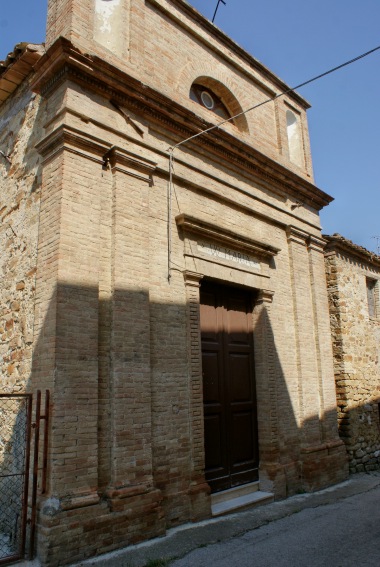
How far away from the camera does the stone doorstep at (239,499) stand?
20.8 feet

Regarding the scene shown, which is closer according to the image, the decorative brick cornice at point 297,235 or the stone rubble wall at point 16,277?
the stone rubble wall at point 16,277

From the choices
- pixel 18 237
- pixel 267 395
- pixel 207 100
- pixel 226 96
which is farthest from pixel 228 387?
pixel 226 96

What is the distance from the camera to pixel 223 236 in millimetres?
7039

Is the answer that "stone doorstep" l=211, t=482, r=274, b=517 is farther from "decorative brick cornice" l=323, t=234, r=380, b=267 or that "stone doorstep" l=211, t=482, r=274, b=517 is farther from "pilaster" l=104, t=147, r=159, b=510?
"decorative brick cornice" l=323, t=234, r=380, b=267

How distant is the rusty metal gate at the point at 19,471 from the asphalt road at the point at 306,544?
1.51 metres

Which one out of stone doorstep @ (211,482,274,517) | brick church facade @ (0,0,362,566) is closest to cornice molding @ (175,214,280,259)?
brick church facade @ (0,0,362,566)

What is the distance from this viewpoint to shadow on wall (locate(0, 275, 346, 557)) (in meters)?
4.73

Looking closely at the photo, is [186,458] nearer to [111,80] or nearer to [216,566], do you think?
[216,566]

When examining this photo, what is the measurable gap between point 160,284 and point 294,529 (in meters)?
3.48

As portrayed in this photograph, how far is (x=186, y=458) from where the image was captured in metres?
5.95

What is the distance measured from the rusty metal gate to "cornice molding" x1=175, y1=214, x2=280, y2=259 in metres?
3.00

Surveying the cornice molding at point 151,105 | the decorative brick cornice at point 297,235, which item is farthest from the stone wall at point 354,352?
the cornice molding at point 151,105

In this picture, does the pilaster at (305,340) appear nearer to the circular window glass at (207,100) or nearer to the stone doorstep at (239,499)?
the stone doorstep at (239,499)

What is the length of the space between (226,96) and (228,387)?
5173 millimetres
